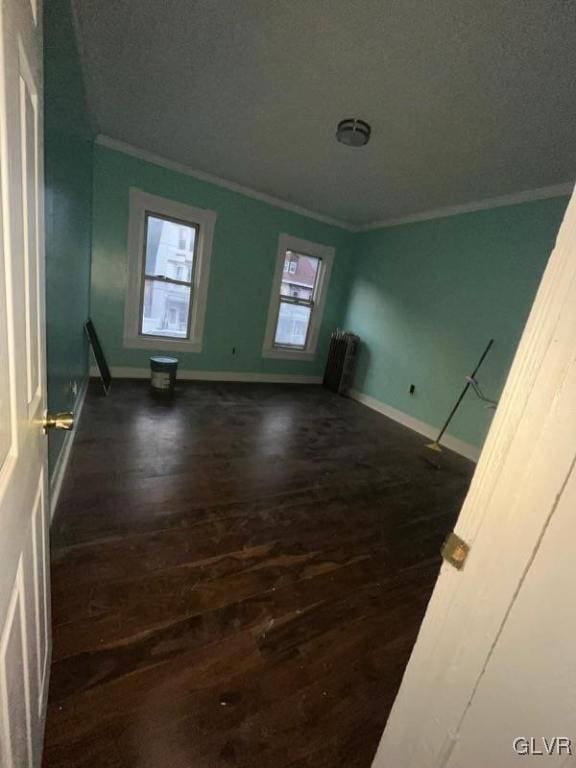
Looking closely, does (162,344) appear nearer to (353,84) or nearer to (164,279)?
(164,279)

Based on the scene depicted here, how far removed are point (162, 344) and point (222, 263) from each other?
1.33m

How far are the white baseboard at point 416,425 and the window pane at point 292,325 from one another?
122cm

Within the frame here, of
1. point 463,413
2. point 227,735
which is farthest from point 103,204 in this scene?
point 463,413

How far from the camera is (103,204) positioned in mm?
3459

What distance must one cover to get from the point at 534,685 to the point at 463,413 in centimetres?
347

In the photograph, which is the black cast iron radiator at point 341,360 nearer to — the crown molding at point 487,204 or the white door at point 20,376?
the crown molding at point 487,204

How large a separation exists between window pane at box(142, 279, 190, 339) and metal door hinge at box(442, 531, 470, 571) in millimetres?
4206

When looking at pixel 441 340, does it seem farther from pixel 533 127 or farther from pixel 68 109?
pixel 68 109

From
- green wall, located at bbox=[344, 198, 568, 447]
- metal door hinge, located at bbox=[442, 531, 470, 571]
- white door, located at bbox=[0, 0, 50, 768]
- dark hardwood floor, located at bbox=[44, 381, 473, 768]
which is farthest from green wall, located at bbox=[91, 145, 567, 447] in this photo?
white door, located at bbox=[0, 0, 50, 768]

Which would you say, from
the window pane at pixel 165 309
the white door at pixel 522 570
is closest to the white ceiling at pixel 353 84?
the window pane at pixel 165 309

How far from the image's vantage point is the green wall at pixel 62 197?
150cm

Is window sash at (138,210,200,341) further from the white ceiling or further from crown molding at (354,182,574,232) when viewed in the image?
crown molding at (354,182,574,232)

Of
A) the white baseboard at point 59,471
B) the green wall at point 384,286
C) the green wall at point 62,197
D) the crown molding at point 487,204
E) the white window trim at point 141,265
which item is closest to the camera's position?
the green wall at point 62,197

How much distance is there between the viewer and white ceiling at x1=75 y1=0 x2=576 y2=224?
1.60 meters
